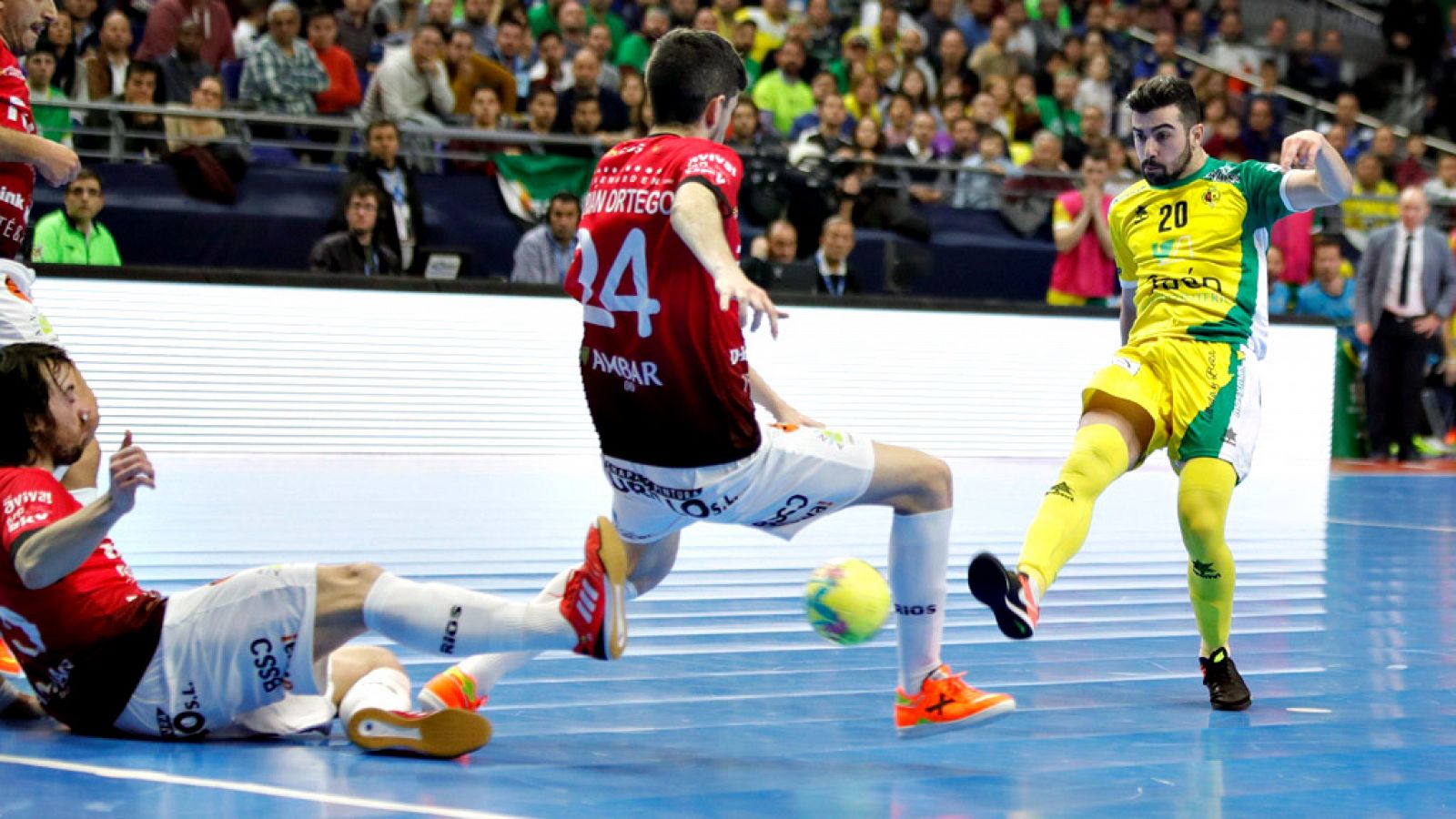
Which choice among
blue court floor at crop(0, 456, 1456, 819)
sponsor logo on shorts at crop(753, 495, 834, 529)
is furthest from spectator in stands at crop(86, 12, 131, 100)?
sponsor logo on shorts at crop(753, 495, 834, 529)

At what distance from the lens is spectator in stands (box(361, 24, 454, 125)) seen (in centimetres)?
1387

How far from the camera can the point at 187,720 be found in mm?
4078

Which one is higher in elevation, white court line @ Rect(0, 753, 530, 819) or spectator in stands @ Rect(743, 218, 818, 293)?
spectator in stands @ Rect(743, 218, 818, 293)

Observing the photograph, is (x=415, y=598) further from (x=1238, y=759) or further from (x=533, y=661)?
(x=1238, y=759)

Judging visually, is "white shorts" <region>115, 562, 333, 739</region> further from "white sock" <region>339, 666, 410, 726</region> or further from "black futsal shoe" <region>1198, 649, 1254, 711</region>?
"black futsal shoe" <region>1198, 649, 1254, 711</region>

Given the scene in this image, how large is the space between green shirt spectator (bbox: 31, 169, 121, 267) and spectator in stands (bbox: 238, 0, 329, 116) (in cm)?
210

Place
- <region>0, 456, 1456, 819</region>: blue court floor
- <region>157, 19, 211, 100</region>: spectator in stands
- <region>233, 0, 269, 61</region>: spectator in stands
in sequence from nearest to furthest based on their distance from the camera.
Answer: <region>0, 456, 1456, 819</region>: blue court floor → <region>157, 19, 211, 100</region>: spectator in stands → <region>233, 0, 269, 61</region>: spectator in stands

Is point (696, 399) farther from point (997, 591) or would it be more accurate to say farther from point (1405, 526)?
point (1405, 526)

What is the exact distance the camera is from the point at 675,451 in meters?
4.01

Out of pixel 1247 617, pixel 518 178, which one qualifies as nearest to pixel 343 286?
pixel 518 178

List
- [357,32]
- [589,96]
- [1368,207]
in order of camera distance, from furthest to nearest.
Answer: [1368,207] < [357,32] < [589,96]

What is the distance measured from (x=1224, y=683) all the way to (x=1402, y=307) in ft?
38.0

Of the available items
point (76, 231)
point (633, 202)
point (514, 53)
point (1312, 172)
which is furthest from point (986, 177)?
point (633, 202)

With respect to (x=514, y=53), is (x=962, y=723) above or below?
below
